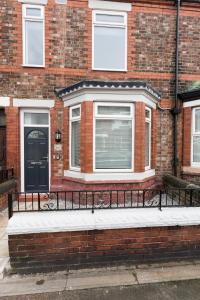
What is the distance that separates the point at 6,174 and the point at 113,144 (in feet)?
10.4

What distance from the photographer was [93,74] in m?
7.18

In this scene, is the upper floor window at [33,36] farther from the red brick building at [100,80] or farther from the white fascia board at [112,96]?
the white fascia board at [112,96]

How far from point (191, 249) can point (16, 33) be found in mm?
7180

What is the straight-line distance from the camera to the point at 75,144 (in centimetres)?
676

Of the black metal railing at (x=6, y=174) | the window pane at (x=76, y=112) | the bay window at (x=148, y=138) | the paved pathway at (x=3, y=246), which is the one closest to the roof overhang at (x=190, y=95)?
the bay window at (x=148, y=138)

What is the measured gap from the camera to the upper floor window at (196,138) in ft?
24.1

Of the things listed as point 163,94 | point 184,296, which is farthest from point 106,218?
point 163,94

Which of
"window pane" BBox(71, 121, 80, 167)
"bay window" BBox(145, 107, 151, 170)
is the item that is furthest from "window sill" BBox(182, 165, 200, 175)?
"window pane" BBox(71, 121, 80, 167)

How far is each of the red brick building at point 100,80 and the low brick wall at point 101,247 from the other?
244cm

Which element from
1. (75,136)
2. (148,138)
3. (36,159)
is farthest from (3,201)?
(148,138)

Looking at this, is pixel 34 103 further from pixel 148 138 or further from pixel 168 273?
pixel 168 273

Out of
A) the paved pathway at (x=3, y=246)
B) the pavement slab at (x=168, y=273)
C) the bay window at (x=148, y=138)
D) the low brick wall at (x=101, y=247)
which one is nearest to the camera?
the pavement slab at (x=168, y=273)

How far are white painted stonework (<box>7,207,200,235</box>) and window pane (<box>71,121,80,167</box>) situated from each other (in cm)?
294

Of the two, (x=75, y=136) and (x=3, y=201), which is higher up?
(x=75, y=136)
